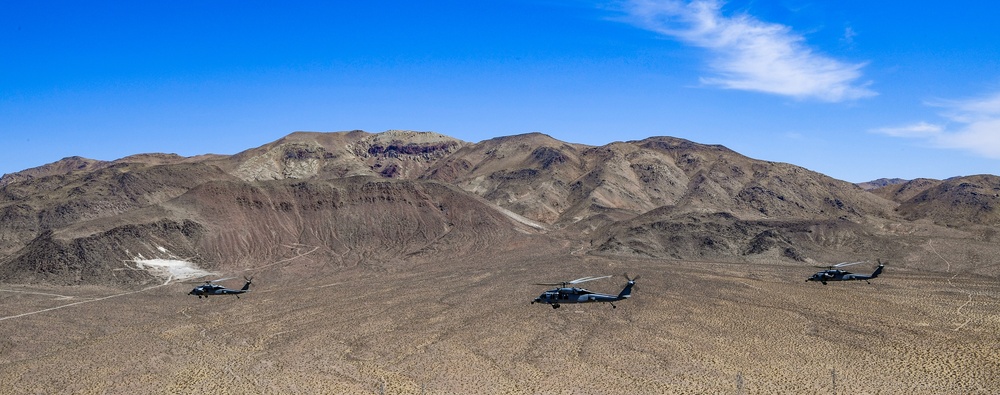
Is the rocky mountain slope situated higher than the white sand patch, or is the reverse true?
the rocky mountain slope

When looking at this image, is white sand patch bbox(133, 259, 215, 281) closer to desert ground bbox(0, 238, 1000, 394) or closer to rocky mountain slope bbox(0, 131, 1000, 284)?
rocky mountain slope bbox(0, 131, 1000, 284)

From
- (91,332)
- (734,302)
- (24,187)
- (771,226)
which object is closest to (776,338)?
(734,302)

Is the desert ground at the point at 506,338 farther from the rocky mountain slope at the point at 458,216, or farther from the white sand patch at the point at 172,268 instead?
the rocky mountain slope at the point at 458,216

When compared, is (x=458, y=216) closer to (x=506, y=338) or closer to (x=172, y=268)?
(x=172, y=268)

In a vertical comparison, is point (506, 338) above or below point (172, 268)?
below

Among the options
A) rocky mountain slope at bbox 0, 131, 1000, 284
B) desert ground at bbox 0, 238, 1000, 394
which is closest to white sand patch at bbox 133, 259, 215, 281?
rocky mountain slope at bbox 0, 131, 1000, 284

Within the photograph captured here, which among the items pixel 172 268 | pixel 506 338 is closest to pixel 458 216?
pixel 172 268
